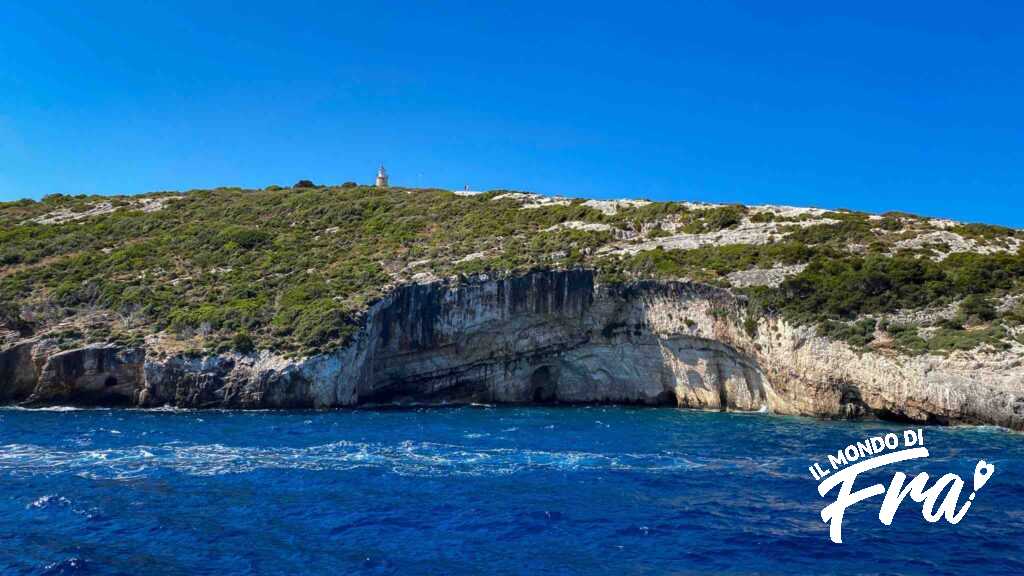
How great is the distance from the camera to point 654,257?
52.4 metres

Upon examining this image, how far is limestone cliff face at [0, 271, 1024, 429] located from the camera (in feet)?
129

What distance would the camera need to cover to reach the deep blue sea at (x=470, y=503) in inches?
695

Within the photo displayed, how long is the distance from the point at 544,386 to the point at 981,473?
95.7 feet

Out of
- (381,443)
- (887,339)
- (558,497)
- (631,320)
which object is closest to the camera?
(558,497)

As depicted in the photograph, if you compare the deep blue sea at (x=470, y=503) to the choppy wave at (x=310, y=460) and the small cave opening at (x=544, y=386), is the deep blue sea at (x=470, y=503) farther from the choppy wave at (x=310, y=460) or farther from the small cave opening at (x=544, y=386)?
the small cave opening at (x=544, y=386)

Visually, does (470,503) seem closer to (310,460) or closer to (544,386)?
(310,460)

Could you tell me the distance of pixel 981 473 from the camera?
2566cm

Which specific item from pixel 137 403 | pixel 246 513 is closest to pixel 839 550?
pixel 246 513

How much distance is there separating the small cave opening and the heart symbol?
2749 cm

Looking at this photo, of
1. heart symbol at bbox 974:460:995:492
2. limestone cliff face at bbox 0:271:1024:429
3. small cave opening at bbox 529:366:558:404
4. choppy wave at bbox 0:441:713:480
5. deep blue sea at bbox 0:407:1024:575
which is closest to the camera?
deep blue sea at bbox 0:407:1024:575

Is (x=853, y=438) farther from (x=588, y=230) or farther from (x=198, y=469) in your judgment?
(x=588, y=230)

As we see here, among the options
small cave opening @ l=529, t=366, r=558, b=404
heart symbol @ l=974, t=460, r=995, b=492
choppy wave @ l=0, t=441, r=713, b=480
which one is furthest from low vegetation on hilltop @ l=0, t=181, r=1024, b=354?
choppy wave @ l=0, t=441, r=713, b=480

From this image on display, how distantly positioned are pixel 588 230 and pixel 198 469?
38.6 metres

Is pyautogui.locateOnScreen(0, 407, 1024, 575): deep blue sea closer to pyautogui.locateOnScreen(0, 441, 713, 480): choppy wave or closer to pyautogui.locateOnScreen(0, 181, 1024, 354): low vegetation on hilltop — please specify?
pyautogui.locateOnScreen(0, 441, 713, 480): choppy wave
